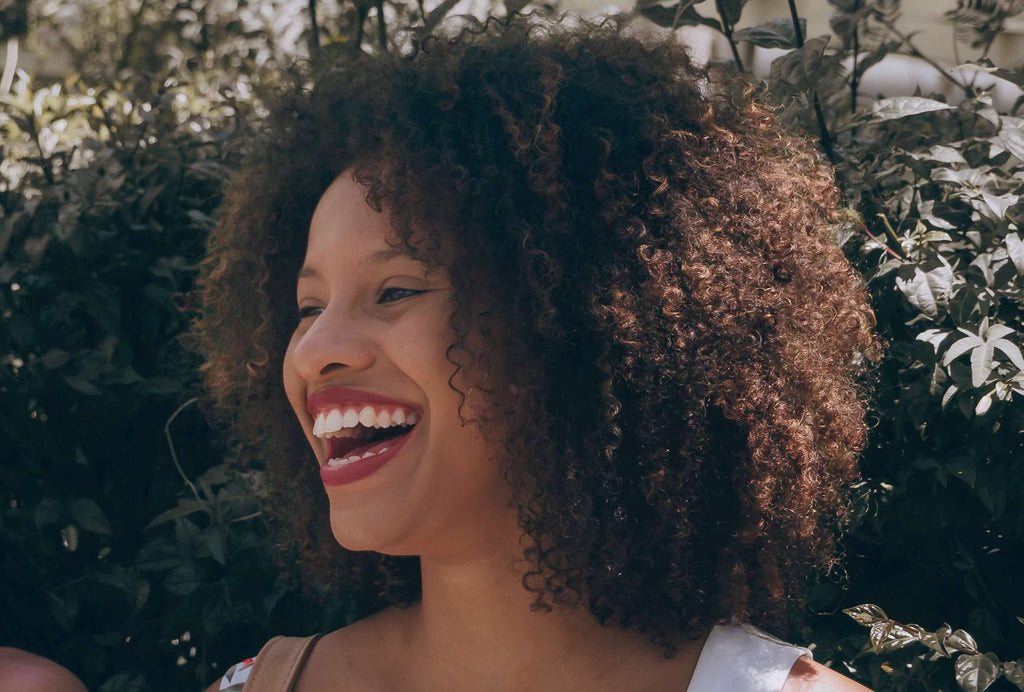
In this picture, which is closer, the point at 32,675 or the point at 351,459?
the point at 351,459

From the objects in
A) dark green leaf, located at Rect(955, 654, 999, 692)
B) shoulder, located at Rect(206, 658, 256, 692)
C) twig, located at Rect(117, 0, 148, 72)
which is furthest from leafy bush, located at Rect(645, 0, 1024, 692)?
twig, located at Rect(117, 0, 148, 72)

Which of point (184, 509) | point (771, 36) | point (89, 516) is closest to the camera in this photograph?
point (771, 36)

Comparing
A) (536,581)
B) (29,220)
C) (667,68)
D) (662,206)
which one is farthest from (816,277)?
(29,220)

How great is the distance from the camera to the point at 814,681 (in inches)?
64.6

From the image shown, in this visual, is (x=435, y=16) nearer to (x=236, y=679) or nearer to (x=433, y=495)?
(x=433, y=495)

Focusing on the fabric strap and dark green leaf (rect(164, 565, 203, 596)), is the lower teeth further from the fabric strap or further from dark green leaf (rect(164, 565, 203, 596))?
dark green leaf (rect(164, 565, 203, 596))

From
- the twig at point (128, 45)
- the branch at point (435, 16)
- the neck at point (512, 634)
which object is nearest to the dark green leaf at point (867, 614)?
the neck at point (512, 634)

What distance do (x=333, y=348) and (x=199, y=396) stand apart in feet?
3.00

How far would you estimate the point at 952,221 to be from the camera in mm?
2029

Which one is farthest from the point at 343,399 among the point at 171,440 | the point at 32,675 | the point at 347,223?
the point at 171,440

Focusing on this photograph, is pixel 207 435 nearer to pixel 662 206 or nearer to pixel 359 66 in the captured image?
pixel 359 66

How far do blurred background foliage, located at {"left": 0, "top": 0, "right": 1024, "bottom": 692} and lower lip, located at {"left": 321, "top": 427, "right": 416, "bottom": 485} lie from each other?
0.58m

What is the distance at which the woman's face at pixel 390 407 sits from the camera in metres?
1.66

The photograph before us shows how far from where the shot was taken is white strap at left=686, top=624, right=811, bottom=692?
5.38 feet
